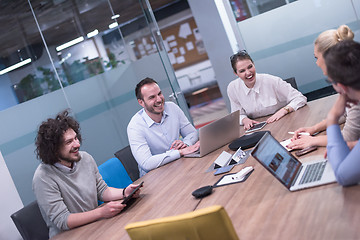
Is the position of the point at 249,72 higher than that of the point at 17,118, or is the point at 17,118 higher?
the point at 17,118

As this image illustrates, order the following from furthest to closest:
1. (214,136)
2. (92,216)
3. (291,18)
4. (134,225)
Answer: (291,18) < (214,136) < (92,216) < (134,225)

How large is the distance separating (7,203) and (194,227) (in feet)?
12.3

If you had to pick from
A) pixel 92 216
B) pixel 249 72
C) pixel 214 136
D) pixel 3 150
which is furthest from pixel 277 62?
pixel 92 216

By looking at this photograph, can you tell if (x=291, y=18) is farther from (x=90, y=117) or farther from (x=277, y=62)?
(x=90, y=117)

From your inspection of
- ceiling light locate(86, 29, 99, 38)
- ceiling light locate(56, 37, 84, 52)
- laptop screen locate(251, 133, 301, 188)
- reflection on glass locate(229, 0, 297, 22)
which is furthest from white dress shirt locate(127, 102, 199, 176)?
reflection on glass locate(229, 0, 297, 22)

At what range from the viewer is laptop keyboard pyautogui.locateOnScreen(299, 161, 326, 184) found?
182 cm

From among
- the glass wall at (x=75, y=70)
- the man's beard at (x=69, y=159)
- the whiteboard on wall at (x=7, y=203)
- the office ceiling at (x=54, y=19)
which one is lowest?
the whiteboard on wall at (x=7, y=203)

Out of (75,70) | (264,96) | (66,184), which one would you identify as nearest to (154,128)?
(264,96)

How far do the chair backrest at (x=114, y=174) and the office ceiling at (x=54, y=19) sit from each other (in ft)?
7.17

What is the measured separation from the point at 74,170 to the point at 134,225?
1.49 m

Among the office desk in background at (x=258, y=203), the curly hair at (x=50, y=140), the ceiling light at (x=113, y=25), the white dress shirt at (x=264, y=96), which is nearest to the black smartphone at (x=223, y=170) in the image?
the office desk in background at (x=258, y=203)

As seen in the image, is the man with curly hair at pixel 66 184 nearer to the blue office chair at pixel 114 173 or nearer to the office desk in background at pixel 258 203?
→ the office desk in background at pixel 258 203

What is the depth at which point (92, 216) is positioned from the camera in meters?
2.52

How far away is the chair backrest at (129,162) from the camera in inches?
143
